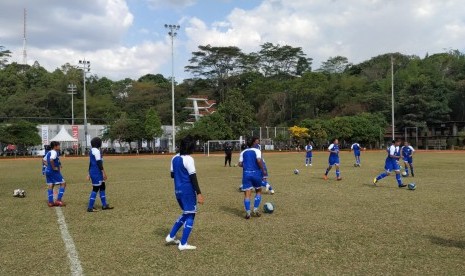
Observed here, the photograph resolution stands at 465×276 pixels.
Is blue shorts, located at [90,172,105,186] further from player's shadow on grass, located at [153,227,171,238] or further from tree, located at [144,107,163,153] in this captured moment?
tree, located at [144,107,163,153]

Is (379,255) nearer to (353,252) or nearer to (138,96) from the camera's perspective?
(353,252)

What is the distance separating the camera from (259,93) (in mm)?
85812

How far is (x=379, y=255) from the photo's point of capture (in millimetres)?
6859

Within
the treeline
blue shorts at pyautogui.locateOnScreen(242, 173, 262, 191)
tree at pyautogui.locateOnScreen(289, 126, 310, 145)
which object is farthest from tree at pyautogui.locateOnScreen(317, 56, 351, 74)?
blue shorts at pyautogui.locateOnScreen(242, 173, 262, 191)

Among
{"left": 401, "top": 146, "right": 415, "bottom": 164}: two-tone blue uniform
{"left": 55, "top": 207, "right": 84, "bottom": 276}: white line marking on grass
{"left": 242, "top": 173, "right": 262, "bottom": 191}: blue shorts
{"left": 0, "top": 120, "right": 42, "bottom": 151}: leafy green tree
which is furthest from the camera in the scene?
{"left": 0, "top": 120, "right": 42, "bottom": 151}: leafy green tree

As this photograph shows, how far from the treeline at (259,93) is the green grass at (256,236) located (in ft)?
172

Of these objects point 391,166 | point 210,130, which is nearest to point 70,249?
point 391,166

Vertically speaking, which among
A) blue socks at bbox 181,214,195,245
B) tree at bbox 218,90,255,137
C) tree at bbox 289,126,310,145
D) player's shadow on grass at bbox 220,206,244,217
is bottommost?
player's shadow on grass at bbox 220,206,244,217

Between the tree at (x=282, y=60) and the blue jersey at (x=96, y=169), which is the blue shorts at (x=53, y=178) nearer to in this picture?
the blue jersey at (x=96, y=169)

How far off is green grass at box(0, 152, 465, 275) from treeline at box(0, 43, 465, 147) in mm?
52542

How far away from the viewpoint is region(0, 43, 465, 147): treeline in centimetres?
7219

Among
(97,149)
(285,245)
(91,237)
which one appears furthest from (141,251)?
(97,149)

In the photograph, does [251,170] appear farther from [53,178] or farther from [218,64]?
[218,64]

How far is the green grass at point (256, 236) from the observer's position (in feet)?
20.9
